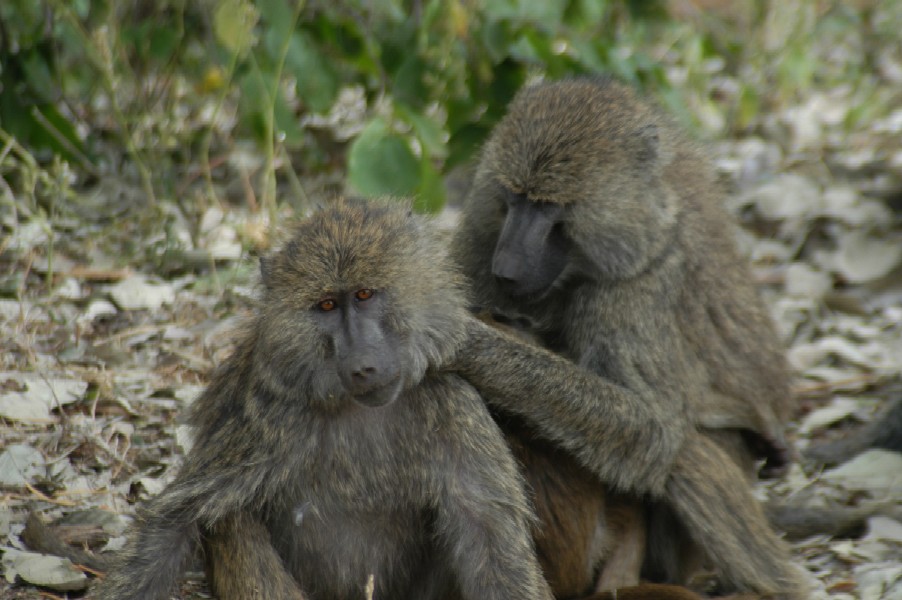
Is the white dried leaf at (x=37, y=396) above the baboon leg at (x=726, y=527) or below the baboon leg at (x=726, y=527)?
above

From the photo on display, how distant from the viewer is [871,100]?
28.2 ft

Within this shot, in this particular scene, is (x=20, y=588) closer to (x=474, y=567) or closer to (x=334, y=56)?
(x=474, y=567)

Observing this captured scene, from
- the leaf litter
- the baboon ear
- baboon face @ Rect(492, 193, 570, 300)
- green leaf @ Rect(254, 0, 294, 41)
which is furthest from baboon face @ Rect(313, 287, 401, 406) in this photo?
green leaf @ Rect(254, 0, 294, 41)

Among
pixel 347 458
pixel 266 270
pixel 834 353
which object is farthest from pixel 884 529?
pixel 266 270

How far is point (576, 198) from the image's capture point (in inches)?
165

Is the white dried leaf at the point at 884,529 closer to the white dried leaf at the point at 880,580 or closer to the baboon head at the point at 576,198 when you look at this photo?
the white dried leaf at the point at 880,580

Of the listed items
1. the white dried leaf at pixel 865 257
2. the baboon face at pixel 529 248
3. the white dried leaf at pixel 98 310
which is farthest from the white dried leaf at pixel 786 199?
the white dried leaf at pixel 98 310

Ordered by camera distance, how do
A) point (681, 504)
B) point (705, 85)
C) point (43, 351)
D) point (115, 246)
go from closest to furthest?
1. point (681, 504)
2. point (43, 351)
3. point (115, 246)
4. point (705, 85)

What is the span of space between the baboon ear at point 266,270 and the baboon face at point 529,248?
81 centimetres

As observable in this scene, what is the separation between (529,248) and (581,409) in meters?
0.57

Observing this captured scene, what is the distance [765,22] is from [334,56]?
3950 millimetres

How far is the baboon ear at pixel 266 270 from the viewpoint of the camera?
3.70m

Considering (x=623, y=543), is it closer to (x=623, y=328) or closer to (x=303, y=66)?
(x=623, y=328)

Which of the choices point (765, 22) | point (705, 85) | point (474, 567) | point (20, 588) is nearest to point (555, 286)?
point (474, 567)
